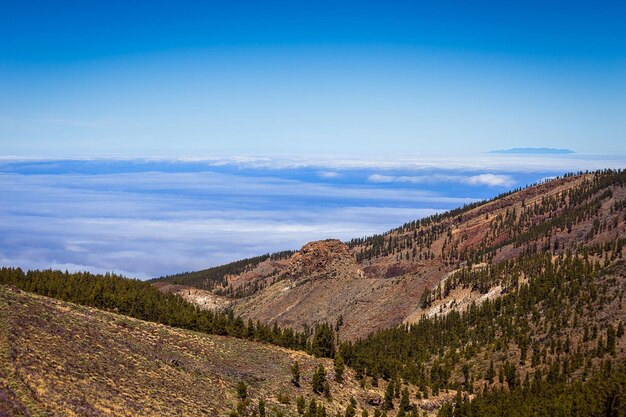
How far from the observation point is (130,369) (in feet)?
195

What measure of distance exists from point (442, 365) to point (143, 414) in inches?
2182

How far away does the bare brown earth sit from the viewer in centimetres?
5066

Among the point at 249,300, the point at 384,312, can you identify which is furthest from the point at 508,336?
the point at 249,300

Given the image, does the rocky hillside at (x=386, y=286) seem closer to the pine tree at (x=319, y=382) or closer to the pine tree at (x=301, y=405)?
the pine tree at (x=319, y=382)

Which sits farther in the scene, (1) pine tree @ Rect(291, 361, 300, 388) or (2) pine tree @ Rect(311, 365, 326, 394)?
(1) pine tree @ Rect(291, 361, 300, 388)

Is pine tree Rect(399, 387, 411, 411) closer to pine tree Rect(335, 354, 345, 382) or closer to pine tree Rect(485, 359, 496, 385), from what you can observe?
pine tree Rect(335, 354, 345, 382)

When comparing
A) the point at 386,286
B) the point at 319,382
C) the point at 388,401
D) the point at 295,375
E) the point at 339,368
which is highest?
the point at 386,286

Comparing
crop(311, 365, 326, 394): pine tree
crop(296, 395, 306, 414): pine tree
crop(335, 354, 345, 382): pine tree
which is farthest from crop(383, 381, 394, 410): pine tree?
crop(296, 395, 306, 414): pine tree

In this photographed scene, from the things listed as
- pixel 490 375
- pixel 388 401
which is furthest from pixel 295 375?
pixel 490 375

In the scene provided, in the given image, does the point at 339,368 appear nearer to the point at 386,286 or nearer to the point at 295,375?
the point at 295,375

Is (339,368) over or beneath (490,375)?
over

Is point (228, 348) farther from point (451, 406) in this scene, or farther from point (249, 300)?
point (249, 300)

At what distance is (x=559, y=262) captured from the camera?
123m

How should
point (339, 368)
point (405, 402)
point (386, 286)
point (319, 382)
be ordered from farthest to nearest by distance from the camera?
point (386, 286)
point (339, 368)
point (319, 382)
point (405, 402)
